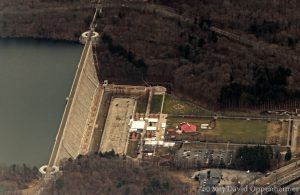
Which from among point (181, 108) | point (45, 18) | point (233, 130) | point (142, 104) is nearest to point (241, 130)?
point (233, 130)

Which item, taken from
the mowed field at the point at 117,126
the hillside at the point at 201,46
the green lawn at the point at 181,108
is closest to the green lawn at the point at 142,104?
the mowed field at the point at 117,126

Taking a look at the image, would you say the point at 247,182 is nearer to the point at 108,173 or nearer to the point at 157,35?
the point at 108,173

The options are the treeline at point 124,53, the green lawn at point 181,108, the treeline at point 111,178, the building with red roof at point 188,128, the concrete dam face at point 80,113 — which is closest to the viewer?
the treeline at point 111,178

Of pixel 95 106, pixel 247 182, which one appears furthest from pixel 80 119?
pixel 247 182

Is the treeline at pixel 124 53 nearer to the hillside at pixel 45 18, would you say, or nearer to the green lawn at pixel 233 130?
the hillside at pixel 45 18

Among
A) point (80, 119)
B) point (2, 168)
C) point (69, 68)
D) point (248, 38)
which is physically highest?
point (248, 38)

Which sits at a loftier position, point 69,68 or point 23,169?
point 69,68
